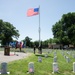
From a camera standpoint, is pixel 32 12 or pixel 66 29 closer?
pixel 32 12

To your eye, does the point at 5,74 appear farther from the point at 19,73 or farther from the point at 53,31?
the point at 53,31

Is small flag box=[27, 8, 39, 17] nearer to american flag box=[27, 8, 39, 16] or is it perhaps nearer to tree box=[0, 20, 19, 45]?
→ american flag box=[27, 8, 39, 16]

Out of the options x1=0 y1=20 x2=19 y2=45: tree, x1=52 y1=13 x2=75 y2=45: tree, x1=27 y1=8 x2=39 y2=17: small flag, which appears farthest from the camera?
x1=0 y1=20 x2=19 y2=45: tree

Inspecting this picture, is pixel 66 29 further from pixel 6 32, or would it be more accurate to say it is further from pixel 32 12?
pixel 32 12

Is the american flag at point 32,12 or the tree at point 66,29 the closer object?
the american flag at point 32,12

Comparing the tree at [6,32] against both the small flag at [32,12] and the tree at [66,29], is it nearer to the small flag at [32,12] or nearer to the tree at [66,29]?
the tree at [66,29]

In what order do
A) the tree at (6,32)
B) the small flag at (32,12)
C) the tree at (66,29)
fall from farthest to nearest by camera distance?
the tree at (6,32) → the tree at (66,29) → the small flag at (32,12)

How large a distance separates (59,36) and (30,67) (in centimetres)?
7755

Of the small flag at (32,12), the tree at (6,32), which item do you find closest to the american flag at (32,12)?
the small flag at (32,12)

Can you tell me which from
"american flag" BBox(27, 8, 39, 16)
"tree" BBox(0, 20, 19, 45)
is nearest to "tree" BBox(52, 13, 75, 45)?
"tree" BBox(0, 20, 19, 45)

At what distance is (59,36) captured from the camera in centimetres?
9075

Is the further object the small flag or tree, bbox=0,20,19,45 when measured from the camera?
tree, bbox=0,20,19,45

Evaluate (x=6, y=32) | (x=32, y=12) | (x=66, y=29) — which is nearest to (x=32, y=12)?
(x=32, y=12)

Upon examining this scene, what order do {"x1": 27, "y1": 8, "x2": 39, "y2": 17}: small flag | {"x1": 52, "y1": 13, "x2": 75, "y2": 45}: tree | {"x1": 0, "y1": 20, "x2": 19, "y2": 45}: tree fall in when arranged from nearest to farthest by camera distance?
{"x1": 27, "y1": 8, "x2": 39, "y2": 17}: small flag, {"x1": 52, "y1": 13, "x2": 75, "y2": 45}: tree, {"x1": 0, "y1": 20, "x2": 19, "y2": 45}: tree
